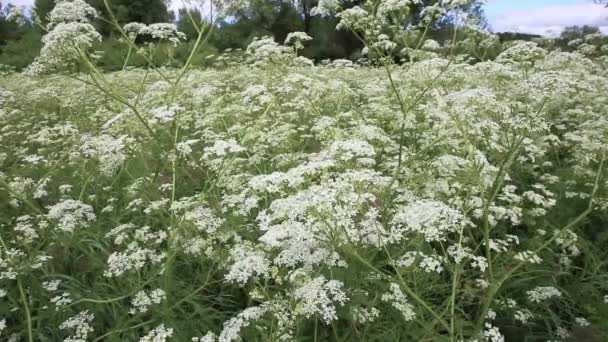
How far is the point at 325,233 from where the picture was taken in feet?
10.1

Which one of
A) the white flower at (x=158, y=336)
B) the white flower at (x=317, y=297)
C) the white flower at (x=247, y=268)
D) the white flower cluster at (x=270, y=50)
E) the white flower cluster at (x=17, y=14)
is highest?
the white flower cluster at (x=17, y=14)

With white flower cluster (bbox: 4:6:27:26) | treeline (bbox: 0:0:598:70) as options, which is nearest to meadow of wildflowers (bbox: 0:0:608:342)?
white flower cluster (bbox: 4:6:27:26)

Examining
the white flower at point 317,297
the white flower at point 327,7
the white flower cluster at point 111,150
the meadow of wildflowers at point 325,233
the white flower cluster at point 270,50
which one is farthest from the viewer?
the white flower cluster at point 270,50

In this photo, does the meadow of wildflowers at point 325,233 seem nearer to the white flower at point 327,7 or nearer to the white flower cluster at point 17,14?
the white flower at point 327,7

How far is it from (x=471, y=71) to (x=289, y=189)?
13.1ft

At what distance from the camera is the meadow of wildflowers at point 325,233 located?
10.2 feet

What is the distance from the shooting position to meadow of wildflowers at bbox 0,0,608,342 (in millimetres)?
3105

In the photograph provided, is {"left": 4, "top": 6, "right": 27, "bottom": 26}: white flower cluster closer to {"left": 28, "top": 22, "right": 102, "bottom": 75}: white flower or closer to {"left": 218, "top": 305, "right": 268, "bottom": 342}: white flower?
{"left": 28, "top": 22, "right": 102, "bottom": 75}: white flower

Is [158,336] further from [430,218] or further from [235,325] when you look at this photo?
[430,218]

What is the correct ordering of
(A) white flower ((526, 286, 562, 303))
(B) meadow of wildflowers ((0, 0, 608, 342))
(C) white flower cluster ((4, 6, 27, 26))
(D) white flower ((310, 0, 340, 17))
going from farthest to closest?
(C) white flower cluster ((4, 6, 27, 26)), (D) white flower ((310, 0, 340, 17)), (A) white flower ((526, 286, 562, 303)), (B) meadow of wildflowers ((0, 0, 608, 342))

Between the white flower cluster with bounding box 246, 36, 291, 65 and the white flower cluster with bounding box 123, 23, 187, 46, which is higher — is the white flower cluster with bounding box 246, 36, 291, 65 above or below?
below

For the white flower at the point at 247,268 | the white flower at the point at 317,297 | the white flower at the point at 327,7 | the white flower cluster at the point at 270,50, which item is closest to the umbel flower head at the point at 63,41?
the white flower cluster at the point at 270,50

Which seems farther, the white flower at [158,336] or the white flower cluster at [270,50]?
the white flower cluster at [270,50]

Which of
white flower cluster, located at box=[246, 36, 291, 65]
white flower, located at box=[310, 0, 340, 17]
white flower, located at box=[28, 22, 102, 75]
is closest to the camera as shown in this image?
white flower, located at box=[28, 22, 102, 75]
